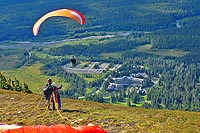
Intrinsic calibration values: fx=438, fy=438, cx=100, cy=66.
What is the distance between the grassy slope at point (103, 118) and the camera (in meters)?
19.3

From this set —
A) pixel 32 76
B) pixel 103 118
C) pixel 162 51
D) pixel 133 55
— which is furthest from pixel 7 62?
pixel 103 118

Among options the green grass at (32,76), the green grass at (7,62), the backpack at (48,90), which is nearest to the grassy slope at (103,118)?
the backpack at (48,90)

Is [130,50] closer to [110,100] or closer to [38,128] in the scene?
[110,100]

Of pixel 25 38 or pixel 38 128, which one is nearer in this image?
pixel 38 128

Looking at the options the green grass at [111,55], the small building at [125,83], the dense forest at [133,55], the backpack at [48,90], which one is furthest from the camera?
the green grass at [111,55]

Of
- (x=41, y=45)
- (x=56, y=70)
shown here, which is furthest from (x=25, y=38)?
(x=56, y=70)

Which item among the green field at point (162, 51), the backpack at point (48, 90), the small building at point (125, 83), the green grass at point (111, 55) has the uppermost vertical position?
the backpack at point (48, 90)

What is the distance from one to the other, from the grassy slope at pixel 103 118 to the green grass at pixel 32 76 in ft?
248

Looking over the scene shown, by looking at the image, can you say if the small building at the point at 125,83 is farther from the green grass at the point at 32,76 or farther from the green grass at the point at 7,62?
the green grass at the point at 7,62

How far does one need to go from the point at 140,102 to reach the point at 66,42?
265 feet

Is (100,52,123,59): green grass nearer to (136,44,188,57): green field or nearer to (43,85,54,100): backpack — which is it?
(136,44,188,57): green field

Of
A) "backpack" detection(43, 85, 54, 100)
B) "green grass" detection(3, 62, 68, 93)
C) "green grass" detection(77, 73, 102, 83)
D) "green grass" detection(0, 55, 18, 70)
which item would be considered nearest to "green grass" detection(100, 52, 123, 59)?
"green grass" detection(3, 62, 68, 93)

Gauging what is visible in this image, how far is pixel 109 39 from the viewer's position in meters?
168

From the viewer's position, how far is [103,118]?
67.7ft
